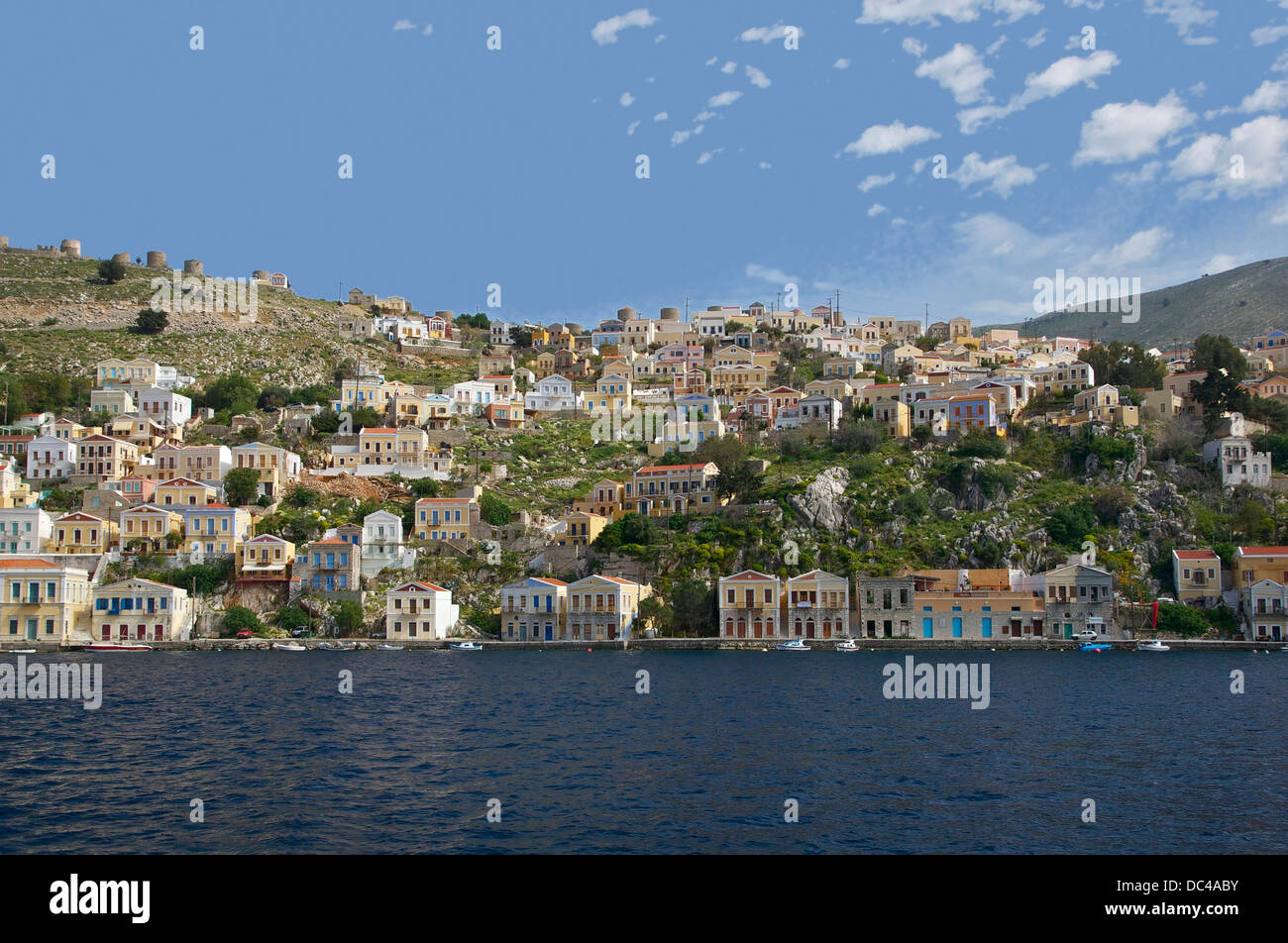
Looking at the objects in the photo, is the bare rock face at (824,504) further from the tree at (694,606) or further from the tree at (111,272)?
the tree at (111,272)

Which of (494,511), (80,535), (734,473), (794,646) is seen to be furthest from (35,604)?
(734,473)

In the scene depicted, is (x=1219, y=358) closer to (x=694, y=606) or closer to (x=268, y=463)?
(x=694, y=606)

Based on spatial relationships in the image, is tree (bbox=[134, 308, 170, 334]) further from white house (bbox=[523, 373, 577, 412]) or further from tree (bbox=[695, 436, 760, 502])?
tree (bbox=[695, 436, 760, 502])

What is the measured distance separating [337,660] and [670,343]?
81.5 metres

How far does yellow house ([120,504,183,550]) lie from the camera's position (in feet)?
257

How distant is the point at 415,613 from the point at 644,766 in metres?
44.2

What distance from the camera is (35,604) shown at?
69375 mm

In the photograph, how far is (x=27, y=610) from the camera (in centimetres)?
6931

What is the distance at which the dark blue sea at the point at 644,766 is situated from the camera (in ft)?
75.0

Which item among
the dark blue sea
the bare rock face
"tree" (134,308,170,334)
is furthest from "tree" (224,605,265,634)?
"tree" (134,308,170,334)

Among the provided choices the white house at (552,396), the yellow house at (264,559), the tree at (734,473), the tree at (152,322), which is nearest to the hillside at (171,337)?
the tree at (152,322)
